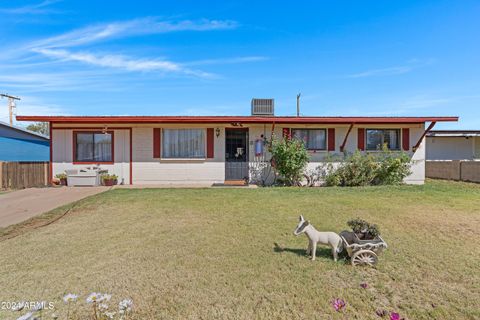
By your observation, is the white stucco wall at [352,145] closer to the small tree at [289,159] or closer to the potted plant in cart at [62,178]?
the small tree at [289,159]

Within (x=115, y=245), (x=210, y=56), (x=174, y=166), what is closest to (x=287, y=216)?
(x=115, y=245)

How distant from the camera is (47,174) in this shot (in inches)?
404

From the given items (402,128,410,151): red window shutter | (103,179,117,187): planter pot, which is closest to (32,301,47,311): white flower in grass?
(103,179,117,187): planter pot

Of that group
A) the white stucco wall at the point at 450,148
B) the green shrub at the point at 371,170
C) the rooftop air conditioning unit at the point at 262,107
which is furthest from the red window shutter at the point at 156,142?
the white stucco wall at the point at 450,148

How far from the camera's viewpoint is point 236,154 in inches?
432

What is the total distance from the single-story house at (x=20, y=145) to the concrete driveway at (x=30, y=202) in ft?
21.7

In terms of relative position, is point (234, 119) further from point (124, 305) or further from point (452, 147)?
point (452, 147)

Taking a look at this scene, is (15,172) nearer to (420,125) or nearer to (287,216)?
(287,216)

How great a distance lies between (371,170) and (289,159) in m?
3.16

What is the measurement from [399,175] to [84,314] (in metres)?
10.8

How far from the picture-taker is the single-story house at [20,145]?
13.8m

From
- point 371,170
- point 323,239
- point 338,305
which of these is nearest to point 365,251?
point 323,239

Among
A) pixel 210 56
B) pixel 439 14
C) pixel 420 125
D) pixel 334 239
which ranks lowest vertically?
pixel 334 239

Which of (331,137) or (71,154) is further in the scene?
(331,137)
